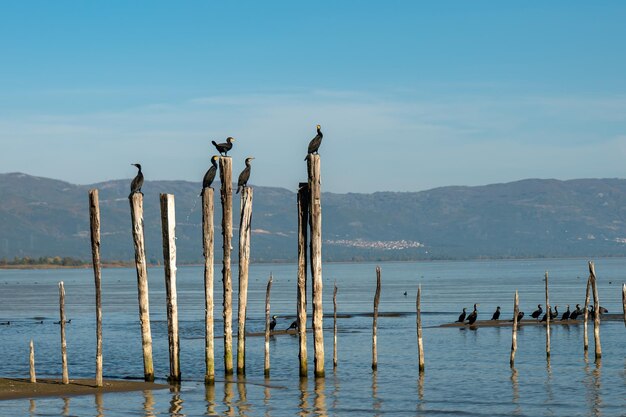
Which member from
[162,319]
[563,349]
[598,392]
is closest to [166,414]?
[598,392]

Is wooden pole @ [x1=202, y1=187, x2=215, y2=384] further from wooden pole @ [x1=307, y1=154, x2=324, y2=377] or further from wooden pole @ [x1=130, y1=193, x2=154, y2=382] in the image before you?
wooden pole @ [x1=307, y1=154, x2=324, y2=377]

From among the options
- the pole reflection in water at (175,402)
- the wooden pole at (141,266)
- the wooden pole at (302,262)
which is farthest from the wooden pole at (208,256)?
the wooden pole at (302,262)

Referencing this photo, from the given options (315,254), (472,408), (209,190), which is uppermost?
(209,190)

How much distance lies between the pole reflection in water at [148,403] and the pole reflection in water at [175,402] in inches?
22.9

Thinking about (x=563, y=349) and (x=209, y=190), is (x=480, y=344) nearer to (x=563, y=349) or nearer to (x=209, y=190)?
(x=563, y=349)

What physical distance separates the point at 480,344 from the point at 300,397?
858 inches

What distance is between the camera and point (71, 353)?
49.7 metres

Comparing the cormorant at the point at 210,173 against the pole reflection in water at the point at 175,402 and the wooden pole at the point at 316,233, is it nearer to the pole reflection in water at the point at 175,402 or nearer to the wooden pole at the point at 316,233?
the wooden pole at the point at 316,233

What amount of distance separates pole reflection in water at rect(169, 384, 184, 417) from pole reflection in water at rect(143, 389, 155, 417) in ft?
1.91

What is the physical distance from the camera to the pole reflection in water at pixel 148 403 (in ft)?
102

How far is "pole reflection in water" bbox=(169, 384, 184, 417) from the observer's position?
102ft

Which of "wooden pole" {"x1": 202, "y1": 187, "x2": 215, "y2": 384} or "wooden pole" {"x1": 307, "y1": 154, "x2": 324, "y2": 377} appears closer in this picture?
"wooden pole" {"x1": 307, "y1": 154, "x2": 324, "y2": 377}

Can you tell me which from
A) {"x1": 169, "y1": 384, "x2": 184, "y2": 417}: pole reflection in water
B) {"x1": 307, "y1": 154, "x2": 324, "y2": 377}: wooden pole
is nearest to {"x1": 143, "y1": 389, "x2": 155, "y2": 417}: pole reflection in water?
{"x1": 169, "y1": 384, "x2": 184, "y2": 417}: pole reflection in water

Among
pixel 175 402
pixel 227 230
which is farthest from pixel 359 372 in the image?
pixel 175 402
